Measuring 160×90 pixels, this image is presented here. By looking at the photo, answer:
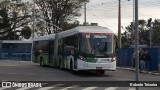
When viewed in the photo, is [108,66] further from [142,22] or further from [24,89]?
[142,22]

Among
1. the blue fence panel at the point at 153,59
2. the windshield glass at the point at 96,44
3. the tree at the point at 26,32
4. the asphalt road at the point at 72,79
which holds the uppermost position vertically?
the tree at the point at 26,32

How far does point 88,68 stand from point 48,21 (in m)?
40.5

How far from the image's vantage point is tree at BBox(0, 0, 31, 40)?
89.6 metres

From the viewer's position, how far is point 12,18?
3669 inches

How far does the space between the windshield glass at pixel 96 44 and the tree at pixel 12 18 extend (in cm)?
6097

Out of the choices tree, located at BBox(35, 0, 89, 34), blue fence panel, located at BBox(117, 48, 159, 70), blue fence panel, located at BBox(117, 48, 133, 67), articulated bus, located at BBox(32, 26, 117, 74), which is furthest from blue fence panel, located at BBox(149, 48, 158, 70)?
tree, located at BBox(35, 0, 89, 34)

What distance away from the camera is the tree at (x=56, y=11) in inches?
2525

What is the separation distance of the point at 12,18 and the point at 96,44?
69349 mm

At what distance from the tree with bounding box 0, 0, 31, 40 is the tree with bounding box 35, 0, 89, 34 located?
21.1 meters

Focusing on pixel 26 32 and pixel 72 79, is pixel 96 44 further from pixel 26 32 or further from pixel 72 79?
pixel 26 32

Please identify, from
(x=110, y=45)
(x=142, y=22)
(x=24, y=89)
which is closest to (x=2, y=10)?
(x=142, y=22)

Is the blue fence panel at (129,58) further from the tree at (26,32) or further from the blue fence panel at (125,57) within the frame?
the tree at (26,32)

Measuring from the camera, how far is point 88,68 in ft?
84.6

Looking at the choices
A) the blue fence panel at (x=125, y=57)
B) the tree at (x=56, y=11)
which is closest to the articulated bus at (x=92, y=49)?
the blue fence panel at (x=125, y=57)
